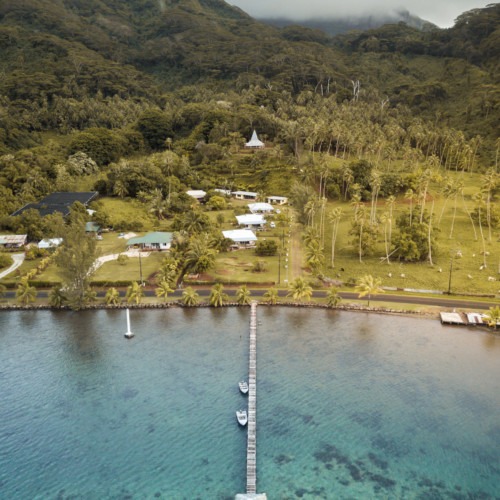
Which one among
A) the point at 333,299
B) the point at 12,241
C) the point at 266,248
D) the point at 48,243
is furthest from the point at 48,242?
the point at 333,299

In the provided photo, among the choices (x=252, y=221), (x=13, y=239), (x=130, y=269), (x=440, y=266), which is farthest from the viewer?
(x=252, y=221)

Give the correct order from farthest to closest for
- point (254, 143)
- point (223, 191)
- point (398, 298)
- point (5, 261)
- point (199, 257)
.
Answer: point (254, 143), point (223, 191), point (5, 261), point (199, 257), point (398, 298)

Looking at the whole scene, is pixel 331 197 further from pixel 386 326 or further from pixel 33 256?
pixel 33 256

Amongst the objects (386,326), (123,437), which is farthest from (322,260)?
(123,437)

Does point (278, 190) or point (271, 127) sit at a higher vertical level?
point (271, 127)

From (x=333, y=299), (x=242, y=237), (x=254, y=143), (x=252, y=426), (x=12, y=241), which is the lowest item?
(x=252, y=426)

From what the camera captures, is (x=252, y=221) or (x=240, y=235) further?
(x=252, y=221)

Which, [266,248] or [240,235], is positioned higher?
[240,235]

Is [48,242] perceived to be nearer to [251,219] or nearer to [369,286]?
[251,219]
